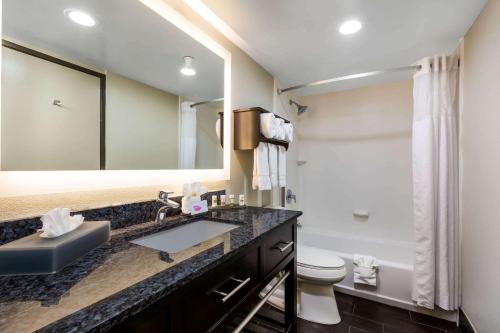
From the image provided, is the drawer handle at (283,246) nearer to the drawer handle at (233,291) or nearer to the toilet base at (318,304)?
the drawer handle at (233,291)

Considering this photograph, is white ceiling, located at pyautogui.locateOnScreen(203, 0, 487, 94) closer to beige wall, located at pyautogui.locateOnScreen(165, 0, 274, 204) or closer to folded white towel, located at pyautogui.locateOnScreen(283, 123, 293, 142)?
beige wall, located at pyautogui.locateOnScreen(165, 0, 274, 204)

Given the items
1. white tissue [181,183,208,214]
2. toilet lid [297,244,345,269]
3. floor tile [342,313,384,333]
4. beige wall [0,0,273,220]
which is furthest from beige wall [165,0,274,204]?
floor tile [342,313,384,333]

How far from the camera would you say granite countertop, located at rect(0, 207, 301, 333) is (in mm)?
403

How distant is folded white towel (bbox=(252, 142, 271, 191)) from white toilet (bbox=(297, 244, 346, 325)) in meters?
0.69

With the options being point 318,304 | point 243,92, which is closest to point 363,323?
point 318,304

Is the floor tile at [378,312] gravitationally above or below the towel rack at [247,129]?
below

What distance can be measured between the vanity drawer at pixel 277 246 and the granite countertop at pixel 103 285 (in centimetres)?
18

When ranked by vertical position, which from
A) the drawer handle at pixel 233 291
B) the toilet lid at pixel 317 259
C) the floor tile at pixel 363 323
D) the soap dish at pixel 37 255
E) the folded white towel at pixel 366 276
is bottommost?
the floor tile at pixel 363 323

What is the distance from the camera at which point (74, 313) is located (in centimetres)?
42

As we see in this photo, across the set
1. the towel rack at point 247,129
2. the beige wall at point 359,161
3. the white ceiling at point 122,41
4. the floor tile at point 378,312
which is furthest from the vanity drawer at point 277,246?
the beige wall at point 359,161

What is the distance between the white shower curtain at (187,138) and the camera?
146cm

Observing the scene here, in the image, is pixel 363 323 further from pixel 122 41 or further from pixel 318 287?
pixel 122 41

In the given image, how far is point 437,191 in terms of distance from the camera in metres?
1.78

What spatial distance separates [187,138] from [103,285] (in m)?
1.08
